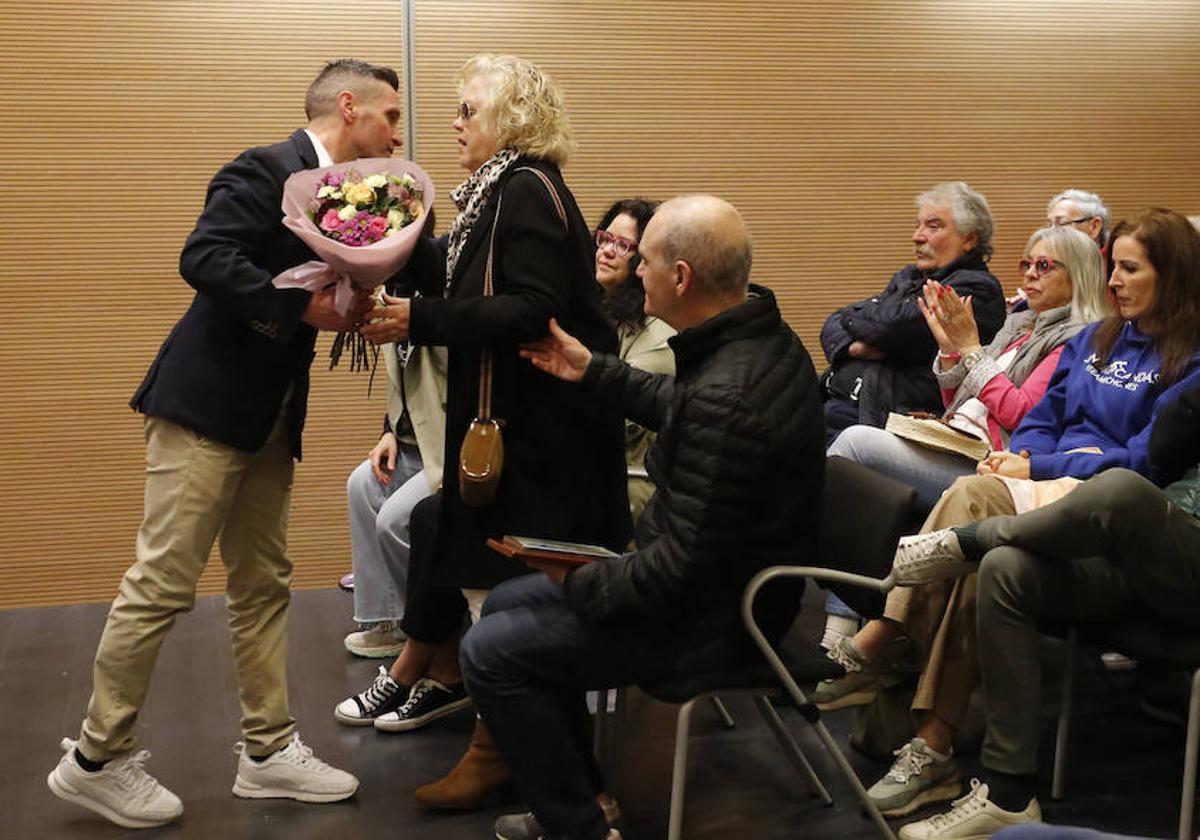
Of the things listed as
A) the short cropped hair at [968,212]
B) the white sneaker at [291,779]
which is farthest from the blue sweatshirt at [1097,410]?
the white sneaker at [291,779]

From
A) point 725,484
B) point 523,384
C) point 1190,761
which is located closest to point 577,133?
point 523,384

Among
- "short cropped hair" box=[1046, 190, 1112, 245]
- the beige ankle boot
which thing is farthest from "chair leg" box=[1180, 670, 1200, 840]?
"short cropped hair" box=[1046, 190, 1112, 245]

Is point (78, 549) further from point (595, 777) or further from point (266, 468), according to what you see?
point (595, 777)

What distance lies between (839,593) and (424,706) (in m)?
1.26

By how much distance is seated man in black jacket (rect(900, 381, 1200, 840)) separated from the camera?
3018 millimetres

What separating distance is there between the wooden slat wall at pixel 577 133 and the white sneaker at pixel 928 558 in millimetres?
2543

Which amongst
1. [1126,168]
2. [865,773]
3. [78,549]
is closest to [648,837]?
[865,773]

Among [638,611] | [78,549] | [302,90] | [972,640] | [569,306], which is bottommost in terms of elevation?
[78,549]

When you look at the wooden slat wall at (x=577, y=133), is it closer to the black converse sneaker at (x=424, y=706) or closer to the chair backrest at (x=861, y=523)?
the black converse sneaker at (x=424, y=706)

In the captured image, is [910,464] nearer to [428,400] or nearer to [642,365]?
[642,365]

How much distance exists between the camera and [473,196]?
3178mm

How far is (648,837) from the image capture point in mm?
3213

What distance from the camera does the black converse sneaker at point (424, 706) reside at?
12.5 ft

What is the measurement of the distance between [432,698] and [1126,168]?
371 cm
